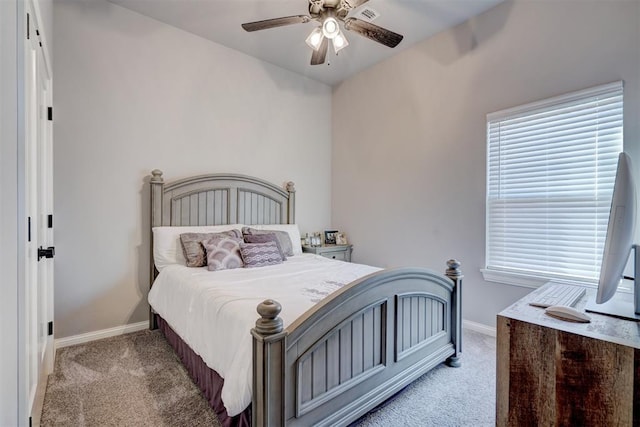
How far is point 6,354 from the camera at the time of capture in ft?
3.57

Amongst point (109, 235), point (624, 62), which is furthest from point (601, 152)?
point (109, 235)

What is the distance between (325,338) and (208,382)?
0.88 metres

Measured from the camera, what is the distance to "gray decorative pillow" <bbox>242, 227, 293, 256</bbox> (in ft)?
10.7

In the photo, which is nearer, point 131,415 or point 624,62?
point 131,415

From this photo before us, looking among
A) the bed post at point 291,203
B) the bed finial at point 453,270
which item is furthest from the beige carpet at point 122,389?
the bed post at point 291,203

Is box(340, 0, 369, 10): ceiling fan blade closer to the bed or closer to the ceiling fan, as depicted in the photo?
the ceiling fan

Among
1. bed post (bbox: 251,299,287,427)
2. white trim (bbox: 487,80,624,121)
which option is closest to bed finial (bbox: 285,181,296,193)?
white trim (bbox: 487,80,624,121)

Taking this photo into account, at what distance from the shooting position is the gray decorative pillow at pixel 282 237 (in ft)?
10.7

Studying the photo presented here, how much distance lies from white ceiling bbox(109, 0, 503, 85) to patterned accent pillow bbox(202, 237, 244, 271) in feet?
7.13

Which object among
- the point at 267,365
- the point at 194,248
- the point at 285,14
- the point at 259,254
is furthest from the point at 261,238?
the point at 285,14

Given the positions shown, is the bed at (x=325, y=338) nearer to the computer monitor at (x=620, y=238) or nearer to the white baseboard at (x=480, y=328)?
the white baseboard at (x=480, y=328)

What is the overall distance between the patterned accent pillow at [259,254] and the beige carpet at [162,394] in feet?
3.13

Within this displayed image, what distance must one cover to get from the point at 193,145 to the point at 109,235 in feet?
3.96

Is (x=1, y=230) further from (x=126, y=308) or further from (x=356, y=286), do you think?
(x=126, y=308)
